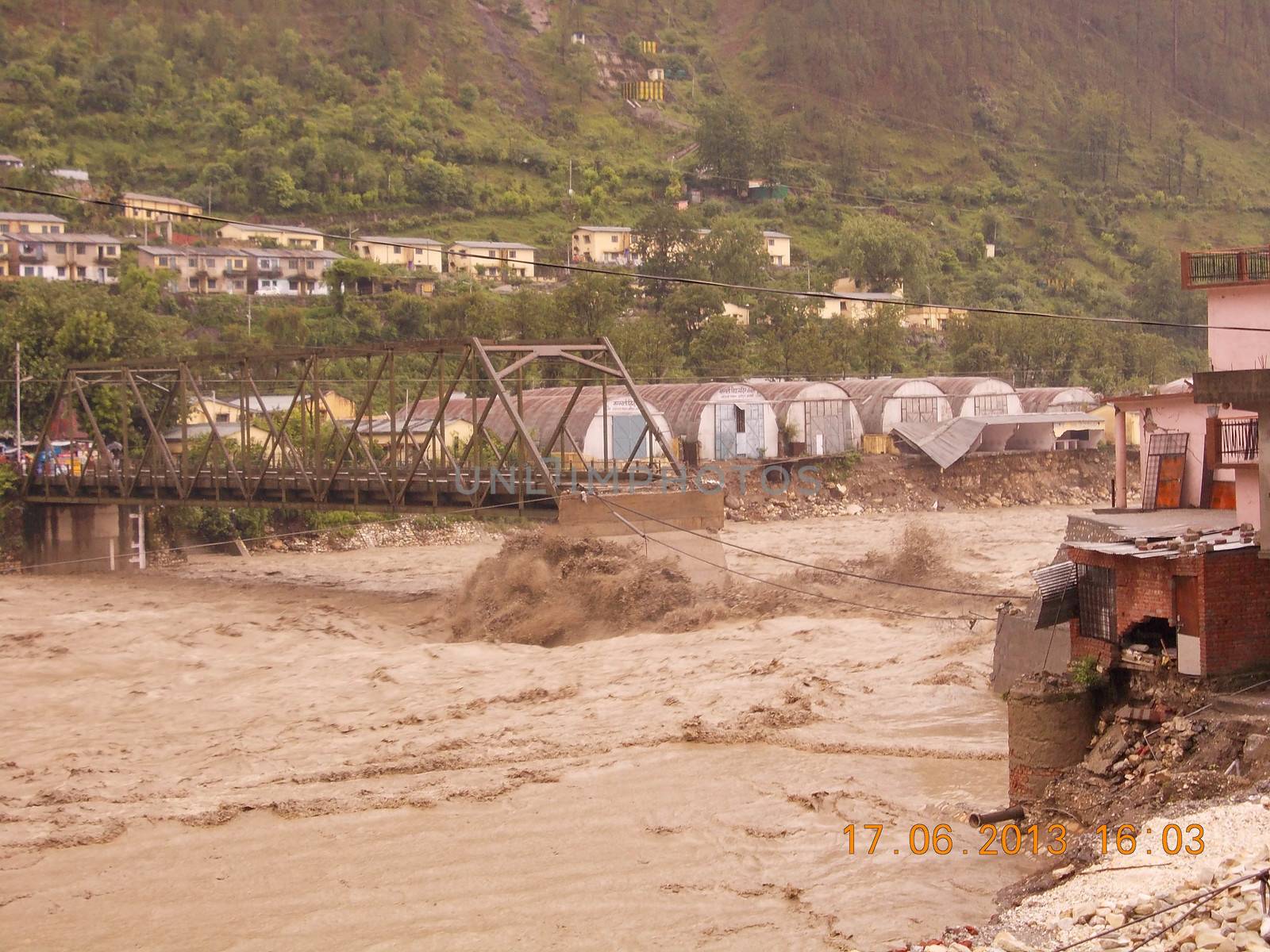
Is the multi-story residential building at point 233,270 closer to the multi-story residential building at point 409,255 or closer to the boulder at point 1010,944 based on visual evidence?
the multi-story residential building at point 409,255

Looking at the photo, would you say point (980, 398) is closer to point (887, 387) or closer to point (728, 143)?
point (887, 387)

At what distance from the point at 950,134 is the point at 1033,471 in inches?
5125

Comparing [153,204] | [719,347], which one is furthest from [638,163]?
[719,347]

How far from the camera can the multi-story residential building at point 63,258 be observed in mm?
88000

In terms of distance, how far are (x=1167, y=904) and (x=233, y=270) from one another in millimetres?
89208

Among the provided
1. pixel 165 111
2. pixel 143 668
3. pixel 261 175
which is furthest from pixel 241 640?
pixel 165 111

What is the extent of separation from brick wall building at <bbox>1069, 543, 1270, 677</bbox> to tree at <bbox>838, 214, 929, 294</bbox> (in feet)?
289

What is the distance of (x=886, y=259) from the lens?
4097 inches

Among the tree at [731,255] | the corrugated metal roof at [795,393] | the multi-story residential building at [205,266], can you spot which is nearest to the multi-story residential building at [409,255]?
the multi-story residential building at [205,266]

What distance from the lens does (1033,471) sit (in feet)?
201

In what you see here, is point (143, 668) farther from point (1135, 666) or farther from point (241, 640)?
point (1135, 666)

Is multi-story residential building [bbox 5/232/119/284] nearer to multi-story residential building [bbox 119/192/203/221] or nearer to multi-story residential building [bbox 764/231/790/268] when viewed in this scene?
multi-story residential building [bbox 119/192/203/221]

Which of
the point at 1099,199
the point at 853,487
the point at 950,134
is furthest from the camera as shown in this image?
the point at 950,134

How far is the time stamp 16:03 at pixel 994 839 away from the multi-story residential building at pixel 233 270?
81.8 m
